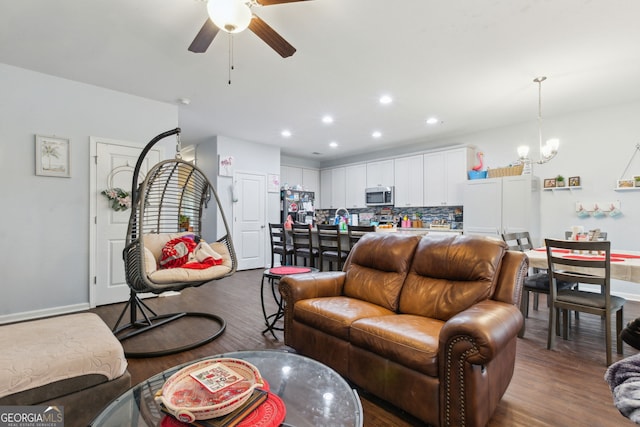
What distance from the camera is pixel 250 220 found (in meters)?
6.42

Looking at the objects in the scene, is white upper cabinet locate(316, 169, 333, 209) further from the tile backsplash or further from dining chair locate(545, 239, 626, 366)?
dining chair locate(545, 239, 626, 366)

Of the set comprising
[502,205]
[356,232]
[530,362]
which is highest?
[502,205]

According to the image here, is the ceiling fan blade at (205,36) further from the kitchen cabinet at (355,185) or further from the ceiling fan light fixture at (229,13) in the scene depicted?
the kitchen cabinet at (355,185)

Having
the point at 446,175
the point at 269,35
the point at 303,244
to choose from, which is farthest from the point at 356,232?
the point at 446,175

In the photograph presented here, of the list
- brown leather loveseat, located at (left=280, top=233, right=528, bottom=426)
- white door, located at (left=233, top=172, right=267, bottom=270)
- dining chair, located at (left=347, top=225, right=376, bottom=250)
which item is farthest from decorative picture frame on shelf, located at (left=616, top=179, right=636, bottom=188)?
white door, located at (left=233, top=172, right=267, bottom=270)

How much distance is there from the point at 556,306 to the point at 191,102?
15.7ft

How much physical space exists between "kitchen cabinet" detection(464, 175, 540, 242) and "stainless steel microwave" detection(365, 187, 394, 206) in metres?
1.70

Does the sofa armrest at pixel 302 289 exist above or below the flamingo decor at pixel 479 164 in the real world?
below

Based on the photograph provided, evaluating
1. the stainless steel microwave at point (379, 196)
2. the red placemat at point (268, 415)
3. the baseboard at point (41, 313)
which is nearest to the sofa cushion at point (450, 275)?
the red placemat at point (268, 415)

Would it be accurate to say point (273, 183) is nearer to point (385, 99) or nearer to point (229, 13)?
point (385, 99)

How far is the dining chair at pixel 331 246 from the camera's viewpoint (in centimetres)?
400

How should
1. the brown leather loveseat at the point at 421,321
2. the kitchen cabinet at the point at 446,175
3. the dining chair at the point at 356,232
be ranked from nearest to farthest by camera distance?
the brown leather loveseat at the point at 421,321 → the dining chair at the point at 356,232 → the kitchen cabinet at the point at 446,175

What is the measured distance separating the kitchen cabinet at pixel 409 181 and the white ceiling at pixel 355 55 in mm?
1637

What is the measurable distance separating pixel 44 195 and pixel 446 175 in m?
6.14
